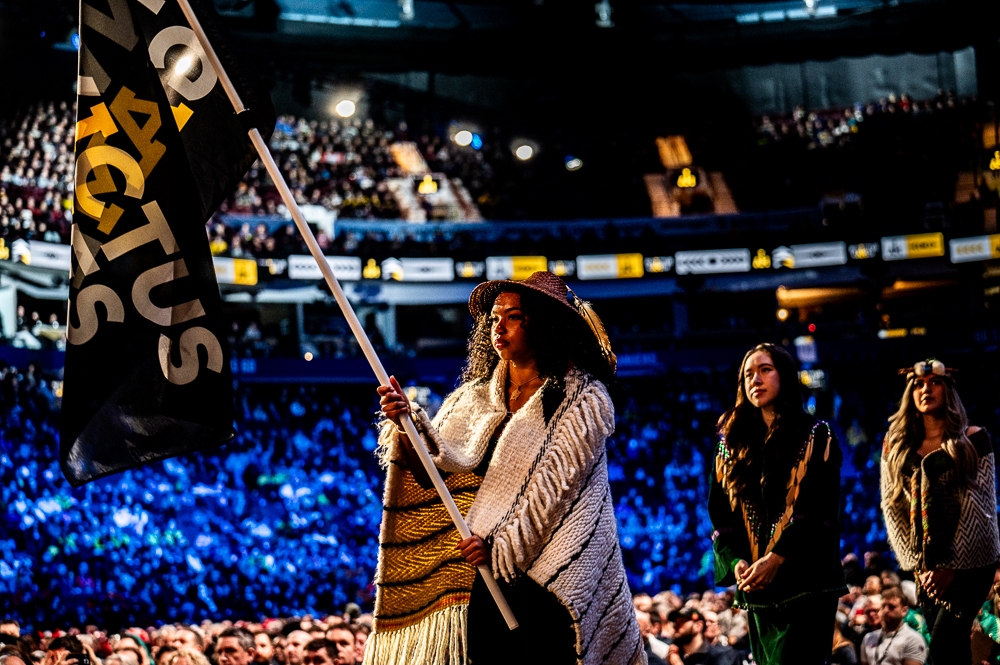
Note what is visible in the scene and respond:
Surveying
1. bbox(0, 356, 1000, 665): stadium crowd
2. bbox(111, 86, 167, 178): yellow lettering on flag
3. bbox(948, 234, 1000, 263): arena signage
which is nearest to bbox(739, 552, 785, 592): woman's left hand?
bbox(0, 356, 1000, 665): stadium crowd

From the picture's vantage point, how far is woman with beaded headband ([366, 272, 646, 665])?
114 inches

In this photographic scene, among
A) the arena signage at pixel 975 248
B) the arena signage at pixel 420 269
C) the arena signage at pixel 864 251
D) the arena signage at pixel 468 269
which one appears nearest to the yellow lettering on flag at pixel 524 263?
the arena signage at pixel 468 269

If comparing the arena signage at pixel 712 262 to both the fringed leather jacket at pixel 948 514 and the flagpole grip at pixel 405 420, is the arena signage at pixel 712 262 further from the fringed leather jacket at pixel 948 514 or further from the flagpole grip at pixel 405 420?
the flagpole grip at pixel 405 420

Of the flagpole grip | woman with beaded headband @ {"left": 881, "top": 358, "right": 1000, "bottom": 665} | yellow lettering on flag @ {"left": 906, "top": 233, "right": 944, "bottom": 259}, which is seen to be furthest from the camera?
yellow lettering on flag @ {"left": 906, "top": 233, "right": 944, "bottom": 259}

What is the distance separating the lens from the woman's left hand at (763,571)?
3.42m

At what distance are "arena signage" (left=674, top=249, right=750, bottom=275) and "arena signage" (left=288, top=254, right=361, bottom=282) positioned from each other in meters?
6.83

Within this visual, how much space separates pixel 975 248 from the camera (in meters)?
21.3

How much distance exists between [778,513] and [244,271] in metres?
17.2

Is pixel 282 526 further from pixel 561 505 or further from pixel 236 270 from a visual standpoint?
pixel 561 505

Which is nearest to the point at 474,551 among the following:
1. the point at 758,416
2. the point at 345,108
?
the point at 758,416

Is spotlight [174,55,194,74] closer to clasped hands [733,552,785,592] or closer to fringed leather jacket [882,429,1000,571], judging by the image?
clasped hands [733,552,785,592]

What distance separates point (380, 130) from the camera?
23875 mm

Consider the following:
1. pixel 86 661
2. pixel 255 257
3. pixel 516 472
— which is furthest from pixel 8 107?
pixel 516 472

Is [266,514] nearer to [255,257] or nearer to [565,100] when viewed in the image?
[255,257]
